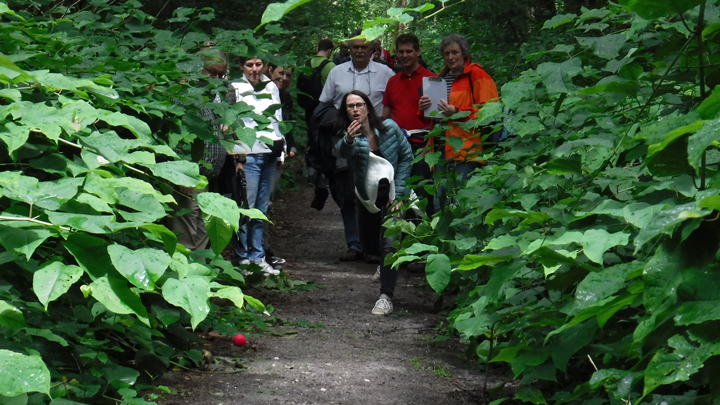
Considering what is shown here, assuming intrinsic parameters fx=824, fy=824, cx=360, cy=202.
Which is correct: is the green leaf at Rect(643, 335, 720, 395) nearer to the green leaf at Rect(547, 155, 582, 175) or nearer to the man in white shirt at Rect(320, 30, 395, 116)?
the green leaf at Rect(547, 155, 582, 175)

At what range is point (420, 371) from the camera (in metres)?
5.42

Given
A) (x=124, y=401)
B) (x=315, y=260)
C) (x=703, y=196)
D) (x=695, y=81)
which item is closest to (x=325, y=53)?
(x=315, y=260)

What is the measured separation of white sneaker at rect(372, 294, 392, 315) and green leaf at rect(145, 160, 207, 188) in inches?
173

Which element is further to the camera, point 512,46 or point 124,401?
point 512,46

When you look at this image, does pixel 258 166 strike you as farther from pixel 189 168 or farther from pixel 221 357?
pixel 189 168

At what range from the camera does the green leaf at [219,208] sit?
2797mm

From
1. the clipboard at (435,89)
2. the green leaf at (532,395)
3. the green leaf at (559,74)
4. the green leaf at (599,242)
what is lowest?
the green leaf at (532,395)

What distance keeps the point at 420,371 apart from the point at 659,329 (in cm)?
347

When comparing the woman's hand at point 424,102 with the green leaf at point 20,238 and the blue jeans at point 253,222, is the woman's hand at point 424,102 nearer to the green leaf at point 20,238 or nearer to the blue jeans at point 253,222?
the blue jeans at point 253,222

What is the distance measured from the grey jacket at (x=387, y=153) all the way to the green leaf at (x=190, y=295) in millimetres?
4807

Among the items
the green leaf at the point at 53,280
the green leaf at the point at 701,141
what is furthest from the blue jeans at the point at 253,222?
the green leaf at the point at 701,141

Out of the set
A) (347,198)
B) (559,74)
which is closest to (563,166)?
(559,74)

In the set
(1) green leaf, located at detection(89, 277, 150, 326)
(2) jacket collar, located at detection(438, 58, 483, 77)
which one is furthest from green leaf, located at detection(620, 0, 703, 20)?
(2) jacket collar, located at detection(438, 58, 483, 77)

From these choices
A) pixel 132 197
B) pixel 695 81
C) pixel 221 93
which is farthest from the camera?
pixel 221 93
